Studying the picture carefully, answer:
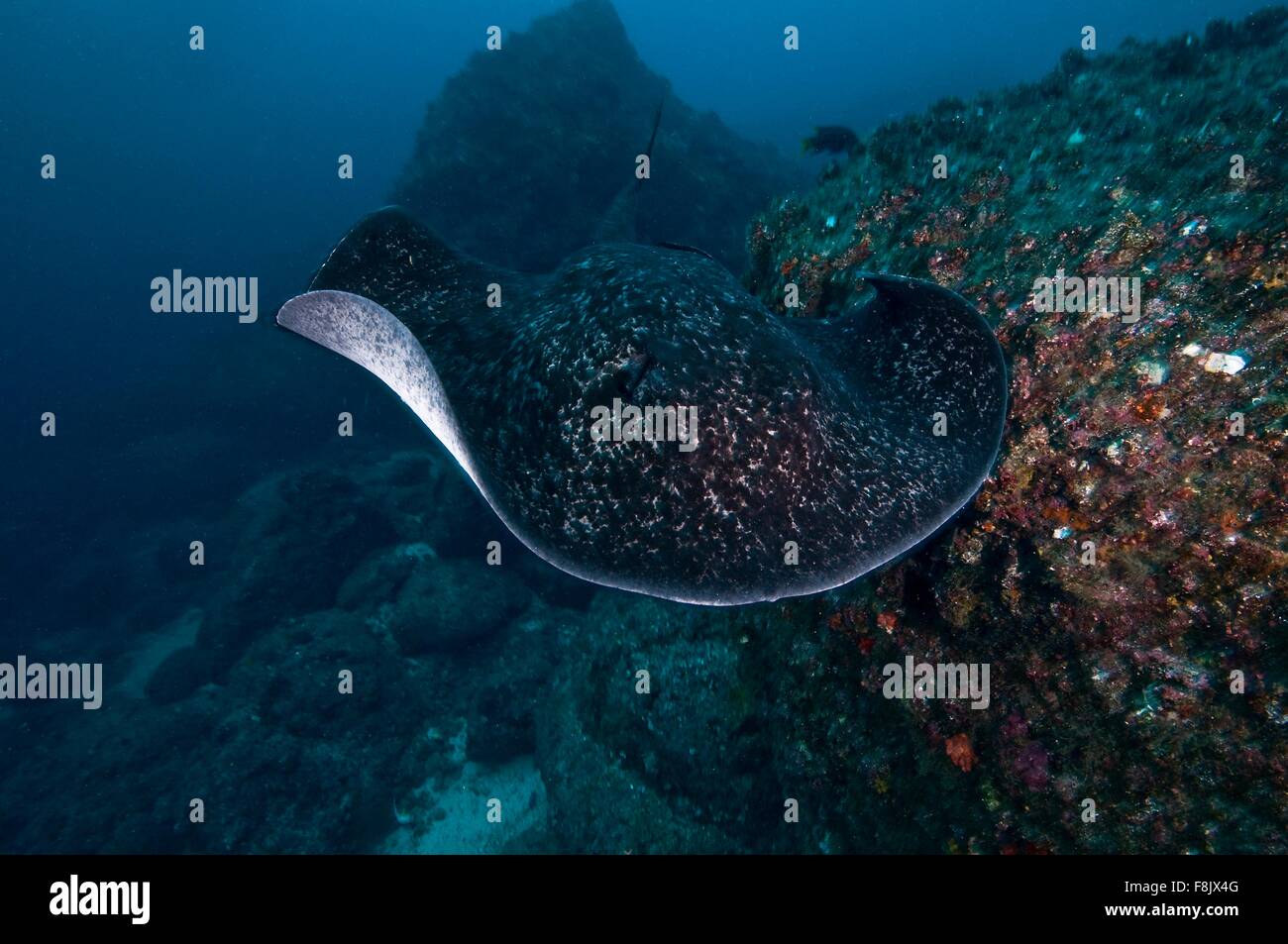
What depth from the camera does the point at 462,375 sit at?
Answer: 148 inches

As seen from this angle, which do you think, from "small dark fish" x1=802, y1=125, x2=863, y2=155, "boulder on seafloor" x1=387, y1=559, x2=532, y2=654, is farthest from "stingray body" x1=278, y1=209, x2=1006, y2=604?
"boulder on seafloor" x1=387, y1=559, x2=532, y2=654

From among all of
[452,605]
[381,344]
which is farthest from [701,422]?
[452,605]

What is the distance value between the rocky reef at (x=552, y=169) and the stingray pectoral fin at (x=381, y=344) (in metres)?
15.1

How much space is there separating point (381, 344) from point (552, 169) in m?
18.2

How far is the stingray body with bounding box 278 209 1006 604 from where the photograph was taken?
2865 mm

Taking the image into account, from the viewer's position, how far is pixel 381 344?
10.9ft

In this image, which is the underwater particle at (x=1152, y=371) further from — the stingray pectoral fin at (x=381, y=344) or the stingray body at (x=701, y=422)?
the stingray pectoral fin at (x=381, y=344)

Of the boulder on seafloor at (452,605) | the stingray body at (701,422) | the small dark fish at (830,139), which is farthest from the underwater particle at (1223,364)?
the boulder on seafloor at (452,605)

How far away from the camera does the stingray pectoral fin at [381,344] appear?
304 cm

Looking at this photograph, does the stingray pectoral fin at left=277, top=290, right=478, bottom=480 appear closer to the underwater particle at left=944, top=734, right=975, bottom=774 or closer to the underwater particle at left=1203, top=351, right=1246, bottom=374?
the underwater particle at left=944, top=734, right=975, bottom=774

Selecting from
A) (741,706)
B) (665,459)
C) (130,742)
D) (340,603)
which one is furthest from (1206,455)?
(130,742)

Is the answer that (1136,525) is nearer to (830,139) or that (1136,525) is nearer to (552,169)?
(830,139)
